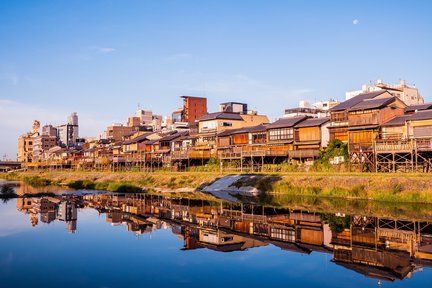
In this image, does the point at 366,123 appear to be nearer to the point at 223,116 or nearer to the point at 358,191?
the point at 358,191

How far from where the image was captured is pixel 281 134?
7038cm

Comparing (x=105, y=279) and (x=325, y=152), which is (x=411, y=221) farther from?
(x=325, y=152)

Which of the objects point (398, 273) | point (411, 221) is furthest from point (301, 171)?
point (398, 273)

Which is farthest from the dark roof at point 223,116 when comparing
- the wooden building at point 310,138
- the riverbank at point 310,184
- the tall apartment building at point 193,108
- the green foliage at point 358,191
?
the green foliage at point 358,191

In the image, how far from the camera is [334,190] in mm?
45906

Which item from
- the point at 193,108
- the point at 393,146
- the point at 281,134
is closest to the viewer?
the point at 393,146

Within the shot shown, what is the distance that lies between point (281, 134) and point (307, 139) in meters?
5.06

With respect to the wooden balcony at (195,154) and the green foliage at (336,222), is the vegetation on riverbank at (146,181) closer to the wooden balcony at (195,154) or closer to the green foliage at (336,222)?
the wooden balcony at (195,154)

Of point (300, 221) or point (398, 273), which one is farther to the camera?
point (300, 221)

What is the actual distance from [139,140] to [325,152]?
2253 inches

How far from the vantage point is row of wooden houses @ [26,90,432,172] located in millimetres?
50406

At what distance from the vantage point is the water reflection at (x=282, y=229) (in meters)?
22.3

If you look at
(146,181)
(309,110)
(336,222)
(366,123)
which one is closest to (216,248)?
(336,222)

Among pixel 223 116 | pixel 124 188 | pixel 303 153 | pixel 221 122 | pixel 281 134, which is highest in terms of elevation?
pixel 223 116
